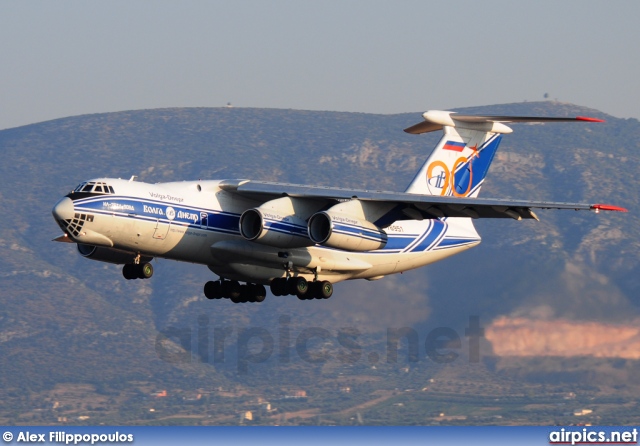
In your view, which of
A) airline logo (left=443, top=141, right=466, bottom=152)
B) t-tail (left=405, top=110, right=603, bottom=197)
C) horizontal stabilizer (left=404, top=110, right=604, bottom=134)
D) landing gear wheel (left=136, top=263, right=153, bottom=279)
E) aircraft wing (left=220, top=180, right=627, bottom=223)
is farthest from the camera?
airline logo (left=443, top=141, right=466, bottom=152)

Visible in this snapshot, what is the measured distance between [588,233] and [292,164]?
5004cm

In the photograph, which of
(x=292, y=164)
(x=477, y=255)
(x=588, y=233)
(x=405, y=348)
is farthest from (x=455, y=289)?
(x=292, y=164)

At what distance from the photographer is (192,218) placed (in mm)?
22422

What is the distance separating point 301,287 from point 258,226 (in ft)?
5.45

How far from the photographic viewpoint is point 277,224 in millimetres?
22422

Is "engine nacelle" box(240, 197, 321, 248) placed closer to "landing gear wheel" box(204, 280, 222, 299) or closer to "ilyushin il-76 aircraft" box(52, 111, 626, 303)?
"ilyushin il-76 aircraft" box(52, 111, 626, 303)

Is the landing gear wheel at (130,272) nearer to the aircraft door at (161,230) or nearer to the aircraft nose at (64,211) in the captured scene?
the aircraft door at (161,230)

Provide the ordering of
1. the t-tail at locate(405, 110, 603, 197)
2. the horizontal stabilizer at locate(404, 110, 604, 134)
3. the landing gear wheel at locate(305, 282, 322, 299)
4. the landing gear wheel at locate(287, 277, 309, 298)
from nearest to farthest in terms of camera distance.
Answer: the landing gear wheel at locate(287, 277, 309, 298) < the landing gear wheel at locate(305, 282, 322, 299) < the horizontal stabilizer at locate(404, 110, 604, 134) < the t-tail at locate(405, 110, 603, 197)

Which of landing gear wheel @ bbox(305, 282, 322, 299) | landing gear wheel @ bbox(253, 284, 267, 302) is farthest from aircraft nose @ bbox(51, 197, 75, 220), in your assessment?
landing gear wheel @ bbox(305, 282, 322, 299)

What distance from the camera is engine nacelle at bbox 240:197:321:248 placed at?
2227 centimetres

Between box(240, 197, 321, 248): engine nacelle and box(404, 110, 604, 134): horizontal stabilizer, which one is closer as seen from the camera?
box(240, 197, 321, 248): engine nacelle

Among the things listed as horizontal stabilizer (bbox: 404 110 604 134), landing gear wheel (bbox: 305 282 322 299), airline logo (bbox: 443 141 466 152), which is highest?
horizontal stabilizer (bbox: 404 110 604 134)

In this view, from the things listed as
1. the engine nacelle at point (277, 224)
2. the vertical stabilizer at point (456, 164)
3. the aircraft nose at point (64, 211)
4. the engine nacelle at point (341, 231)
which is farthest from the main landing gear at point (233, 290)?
the vertical stabilizer at point (456, 164)

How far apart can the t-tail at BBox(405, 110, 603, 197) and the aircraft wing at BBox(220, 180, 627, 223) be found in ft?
10.1
